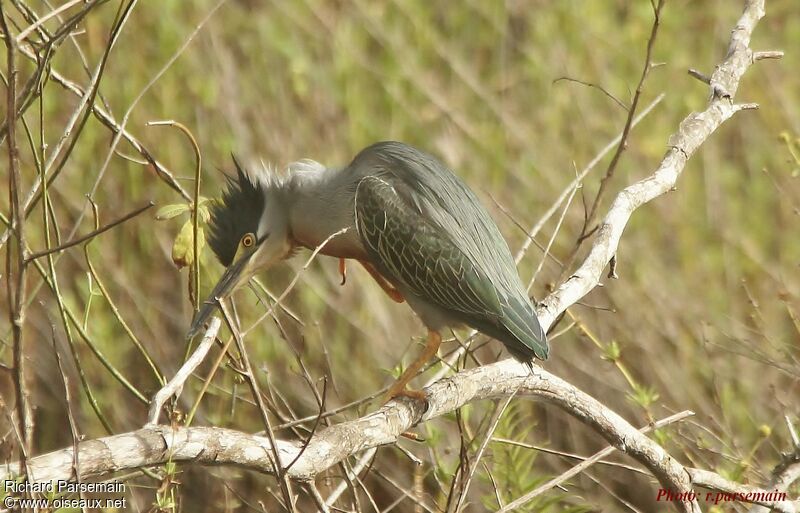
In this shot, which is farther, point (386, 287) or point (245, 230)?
point (386, 287)

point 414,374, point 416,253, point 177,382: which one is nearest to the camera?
point 177,382

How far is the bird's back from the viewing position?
131 inches

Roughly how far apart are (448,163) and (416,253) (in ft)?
7.02

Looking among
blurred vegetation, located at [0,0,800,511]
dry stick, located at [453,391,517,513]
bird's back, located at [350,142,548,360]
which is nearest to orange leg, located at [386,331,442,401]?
bird's back, located at [350,142,548,360]

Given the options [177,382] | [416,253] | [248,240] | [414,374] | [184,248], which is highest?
[248,240]

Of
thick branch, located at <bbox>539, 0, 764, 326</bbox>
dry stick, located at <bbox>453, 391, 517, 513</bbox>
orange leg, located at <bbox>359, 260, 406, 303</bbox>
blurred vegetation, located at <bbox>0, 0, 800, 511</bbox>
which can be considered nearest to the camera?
dry stick, located at <bbox>453, 391, 517, 513</bbox>

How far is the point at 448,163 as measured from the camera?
217 inches

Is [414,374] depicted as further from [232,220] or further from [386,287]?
[232,220]

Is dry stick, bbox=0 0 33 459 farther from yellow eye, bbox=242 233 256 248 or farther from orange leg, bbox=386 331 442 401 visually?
yellow eye, bbox=242 233 256 248

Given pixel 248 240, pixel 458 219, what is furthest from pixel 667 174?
pixel 248 240

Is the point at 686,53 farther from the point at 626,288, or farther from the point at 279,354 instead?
the point at 279,354

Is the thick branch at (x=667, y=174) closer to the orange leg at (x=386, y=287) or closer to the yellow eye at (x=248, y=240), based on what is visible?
the orange leg at (x=386, y=287)

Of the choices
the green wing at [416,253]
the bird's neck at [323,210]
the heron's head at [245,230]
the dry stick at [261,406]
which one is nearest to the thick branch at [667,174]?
the green wing at [416,253]

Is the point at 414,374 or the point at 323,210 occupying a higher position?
the point at 323,210
